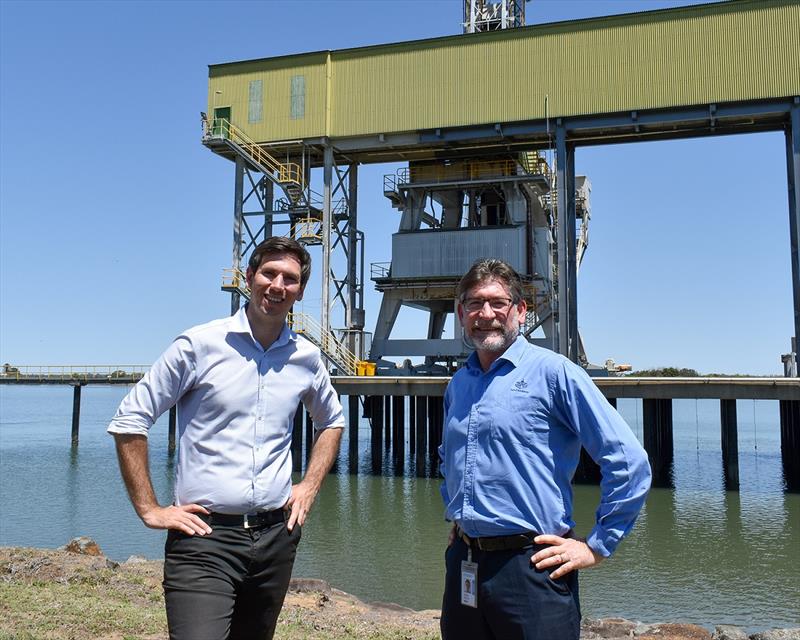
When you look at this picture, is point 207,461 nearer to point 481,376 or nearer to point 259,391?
point 259,391

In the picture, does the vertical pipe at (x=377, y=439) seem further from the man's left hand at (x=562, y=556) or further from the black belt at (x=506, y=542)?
the man's left hand at (x=562, y=556)

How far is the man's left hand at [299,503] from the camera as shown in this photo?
3.66 metres

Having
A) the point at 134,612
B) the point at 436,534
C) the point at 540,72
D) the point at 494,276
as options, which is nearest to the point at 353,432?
the point at 436,534

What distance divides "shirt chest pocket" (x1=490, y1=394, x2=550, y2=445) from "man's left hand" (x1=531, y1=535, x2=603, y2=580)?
15.7 inches

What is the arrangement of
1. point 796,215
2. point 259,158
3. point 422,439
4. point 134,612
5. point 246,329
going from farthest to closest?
1. point 259,158
2. point 422,439
3. point 796,215
4. point 134,612
5. point 246,329

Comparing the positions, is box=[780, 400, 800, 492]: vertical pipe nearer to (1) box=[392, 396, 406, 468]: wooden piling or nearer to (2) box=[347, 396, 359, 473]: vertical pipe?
(1) box=[392, 396, 406, 468]: wooden piling

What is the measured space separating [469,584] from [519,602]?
24cm

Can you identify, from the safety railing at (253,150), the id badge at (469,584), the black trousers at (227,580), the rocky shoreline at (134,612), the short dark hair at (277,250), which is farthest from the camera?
the safety railing at (253,150)

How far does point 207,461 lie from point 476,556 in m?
1.28

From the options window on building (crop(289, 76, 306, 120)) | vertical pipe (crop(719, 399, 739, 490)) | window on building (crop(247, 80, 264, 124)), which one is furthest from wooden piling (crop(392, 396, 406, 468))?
window on building (crop(247, 80, 264, 124))

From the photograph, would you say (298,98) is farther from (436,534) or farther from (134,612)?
(134,612)

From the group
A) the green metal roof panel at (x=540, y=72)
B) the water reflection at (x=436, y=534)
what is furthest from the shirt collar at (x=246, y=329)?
the green metal roof panel at (x=540, y=72)

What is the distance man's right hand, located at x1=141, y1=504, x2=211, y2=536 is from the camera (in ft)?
10.8

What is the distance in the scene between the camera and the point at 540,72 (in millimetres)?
26500
